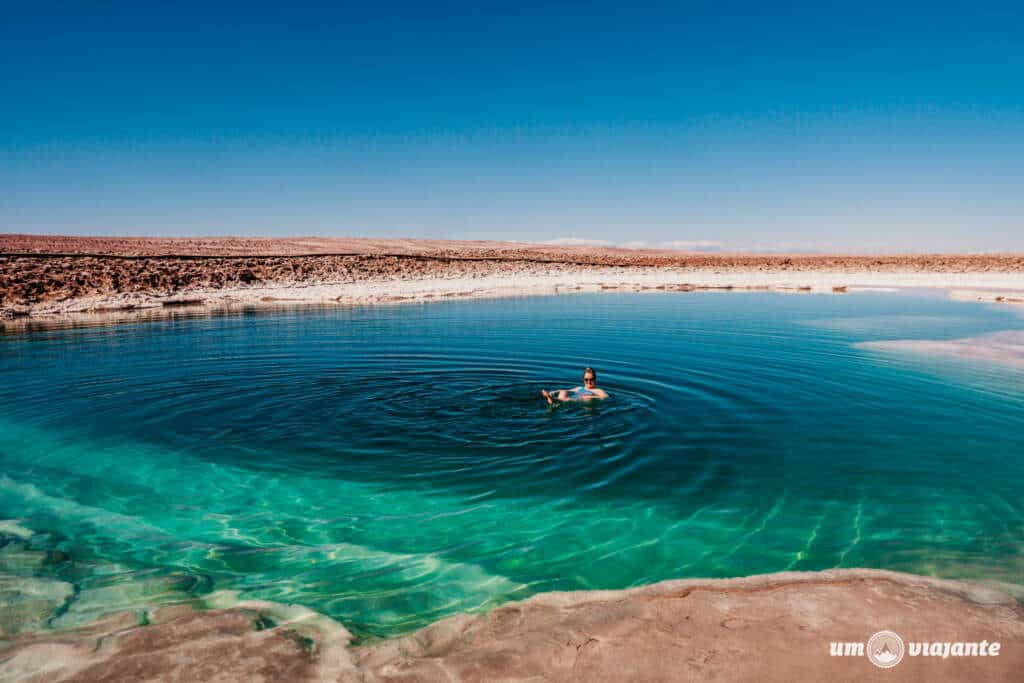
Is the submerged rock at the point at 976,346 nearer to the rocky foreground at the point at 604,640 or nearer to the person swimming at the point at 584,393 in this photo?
the person swimming at the point at 584,393

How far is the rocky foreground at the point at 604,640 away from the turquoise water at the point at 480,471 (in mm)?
440

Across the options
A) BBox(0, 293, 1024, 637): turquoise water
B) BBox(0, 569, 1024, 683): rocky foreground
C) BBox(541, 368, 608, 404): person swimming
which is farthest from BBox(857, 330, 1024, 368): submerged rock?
BBox(0, 569, 1024, 683): rocky foreground

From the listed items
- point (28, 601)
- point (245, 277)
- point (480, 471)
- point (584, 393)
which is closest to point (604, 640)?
point (480, 471)

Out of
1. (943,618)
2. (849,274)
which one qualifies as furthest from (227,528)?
(849,274)

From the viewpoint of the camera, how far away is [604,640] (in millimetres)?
5395

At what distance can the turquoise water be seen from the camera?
6.99m

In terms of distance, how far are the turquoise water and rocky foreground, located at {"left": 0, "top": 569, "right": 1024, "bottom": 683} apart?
0.44 meters

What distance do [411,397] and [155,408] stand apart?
17.2ft

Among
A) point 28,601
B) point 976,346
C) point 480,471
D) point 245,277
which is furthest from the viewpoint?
point 245,277

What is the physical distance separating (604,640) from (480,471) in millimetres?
4472

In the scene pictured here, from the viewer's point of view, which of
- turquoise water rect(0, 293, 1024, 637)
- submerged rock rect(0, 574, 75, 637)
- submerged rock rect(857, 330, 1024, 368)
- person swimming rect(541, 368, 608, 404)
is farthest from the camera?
submerged rock rect(857, 330, 1024, 368)

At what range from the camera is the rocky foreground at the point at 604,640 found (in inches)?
→ 196

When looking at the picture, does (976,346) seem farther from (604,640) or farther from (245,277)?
(245,277)

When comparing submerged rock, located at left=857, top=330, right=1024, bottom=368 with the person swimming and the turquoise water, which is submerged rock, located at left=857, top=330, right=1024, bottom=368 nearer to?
the turquoise water
